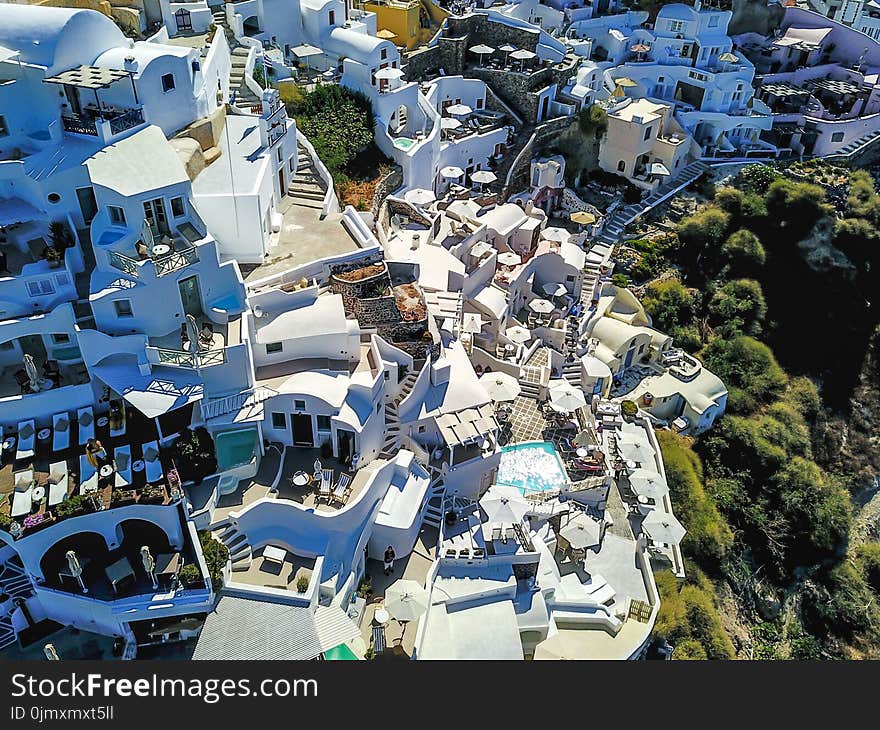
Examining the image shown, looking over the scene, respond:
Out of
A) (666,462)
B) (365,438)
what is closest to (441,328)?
(365,438)

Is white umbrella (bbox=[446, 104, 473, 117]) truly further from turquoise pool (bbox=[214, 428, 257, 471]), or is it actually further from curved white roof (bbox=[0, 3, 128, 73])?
turquoise pool (bbox=[214, 428, 257, 471])

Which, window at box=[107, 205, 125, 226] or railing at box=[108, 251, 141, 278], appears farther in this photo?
window at box=[107, 205, 125, 226]

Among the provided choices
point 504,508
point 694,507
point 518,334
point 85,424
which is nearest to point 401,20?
point 518,334

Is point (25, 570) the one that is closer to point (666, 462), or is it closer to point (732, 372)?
point (666, 462)

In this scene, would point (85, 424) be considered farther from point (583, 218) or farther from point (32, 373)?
point (583, 218)

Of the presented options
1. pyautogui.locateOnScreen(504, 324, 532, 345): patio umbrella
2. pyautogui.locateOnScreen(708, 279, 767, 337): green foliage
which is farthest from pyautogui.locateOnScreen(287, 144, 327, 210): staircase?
pyautogui.locateOnScreen(708, 279, 767, 337): green foliage
